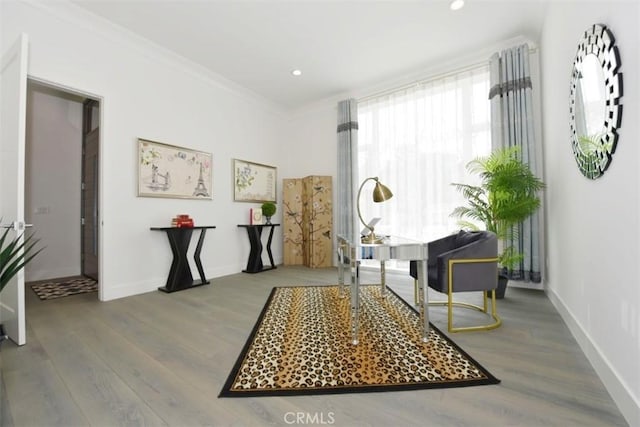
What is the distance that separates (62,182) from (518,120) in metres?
6.53

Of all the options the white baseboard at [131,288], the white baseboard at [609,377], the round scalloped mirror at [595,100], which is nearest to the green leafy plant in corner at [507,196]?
the round scalloped mirror at [595,100]

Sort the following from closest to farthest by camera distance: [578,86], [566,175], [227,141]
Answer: [578,86]
[566,175]
[227,141]

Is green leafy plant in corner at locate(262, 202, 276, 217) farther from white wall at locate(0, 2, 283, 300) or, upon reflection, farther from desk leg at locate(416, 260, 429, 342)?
desk leg at locate(416, 260, 429, 342)

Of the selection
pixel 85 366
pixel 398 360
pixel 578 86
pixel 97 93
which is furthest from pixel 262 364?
pixel 97 93

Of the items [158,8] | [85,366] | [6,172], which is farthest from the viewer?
[158,8]

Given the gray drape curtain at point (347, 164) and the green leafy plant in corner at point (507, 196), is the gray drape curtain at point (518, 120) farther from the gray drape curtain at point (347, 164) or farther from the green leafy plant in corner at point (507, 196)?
the gray drape curtain at point (347, 164)

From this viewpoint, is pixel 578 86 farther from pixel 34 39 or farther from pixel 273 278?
pixel 34 39

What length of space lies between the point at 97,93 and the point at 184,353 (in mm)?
2947

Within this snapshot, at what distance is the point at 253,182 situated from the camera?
15.5ft

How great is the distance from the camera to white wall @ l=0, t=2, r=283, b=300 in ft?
8.61

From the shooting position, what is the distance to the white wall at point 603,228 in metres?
1.17

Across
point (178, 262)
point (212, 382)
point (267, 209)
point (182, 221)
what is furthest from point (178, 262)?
point (212, 382)

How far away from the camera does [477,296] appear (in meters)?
2.98

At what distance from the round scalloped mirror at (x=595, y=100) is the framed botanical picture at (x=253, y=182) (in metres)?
4.11
